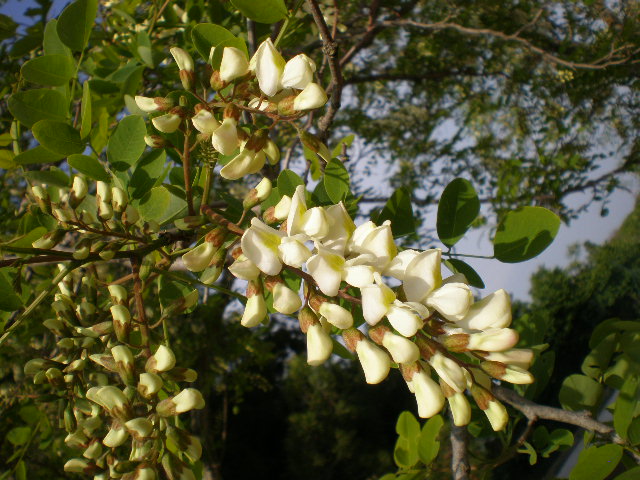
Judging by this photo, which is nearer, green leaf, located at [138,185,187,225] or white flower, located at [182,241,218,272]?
white flower, located at [182,241,218,272]

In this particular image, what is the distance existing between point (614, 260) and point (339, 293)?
28.1 feet

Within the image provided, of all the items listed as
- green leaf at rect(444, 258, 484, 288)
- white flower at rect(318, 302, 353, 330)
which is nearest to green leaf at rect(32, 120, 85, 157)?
white flower at rect(318, 302, 353, 330)

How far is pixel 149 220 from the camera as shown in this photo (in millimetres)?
696

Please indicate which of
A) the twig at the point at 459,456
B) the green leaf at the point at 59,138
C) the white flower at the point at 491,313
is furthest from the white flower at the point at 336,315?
the twig at the point at 459,456

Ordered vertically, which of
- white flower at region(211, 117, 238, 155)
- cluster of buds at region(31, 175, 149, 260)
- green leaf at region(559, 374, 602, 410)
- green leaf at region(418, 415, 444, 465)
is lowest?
green leaf at region(418, 415, 444, 465)

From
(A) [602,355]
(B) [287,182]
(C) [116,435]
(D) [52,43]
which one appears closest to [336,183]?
(B) [287,182]

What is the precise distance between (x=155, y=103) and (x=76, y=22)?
23 cm

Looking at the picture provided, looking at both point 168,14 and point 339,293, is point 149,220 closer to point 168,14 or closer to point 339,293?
point 339,293

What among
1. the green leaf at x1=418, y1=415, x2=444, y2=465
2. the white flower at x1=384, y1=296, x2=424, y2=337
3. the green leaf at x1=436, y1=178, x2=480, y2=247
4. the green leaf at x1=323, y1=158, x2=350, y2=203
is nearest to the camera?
the white flower at x1=384, y1=296, x2=424, y2=337

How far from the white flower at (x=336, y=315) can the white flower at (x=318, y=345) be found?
0.11 feet

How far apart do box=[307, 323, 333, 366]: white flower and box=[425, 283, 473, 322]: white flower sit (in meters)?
0.11

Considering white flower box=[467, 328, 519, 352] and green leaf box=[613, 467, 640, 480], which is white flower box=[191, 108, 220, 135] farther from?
green leaf box=[613, 467, 640, 480]

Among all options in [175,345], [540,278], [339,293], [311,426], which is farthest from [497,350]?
[540,278]

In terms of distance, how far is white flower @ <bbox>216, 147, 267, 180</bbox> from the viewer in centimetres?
55
